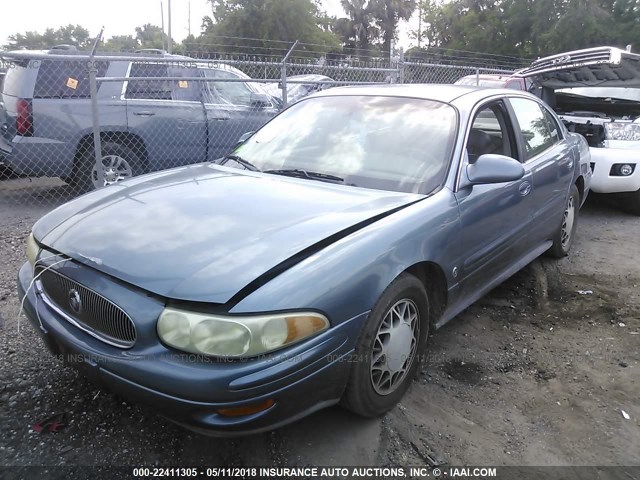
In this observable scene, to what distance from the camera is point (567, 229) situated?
4727 mm

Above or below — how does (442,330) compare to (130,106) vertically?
below

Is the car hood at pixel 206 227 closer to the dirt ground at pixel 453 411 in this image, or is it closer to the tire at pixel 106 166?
the dirt ground at pixel 453 411

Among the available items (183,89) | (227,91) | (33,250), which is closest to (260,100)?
(227,91)

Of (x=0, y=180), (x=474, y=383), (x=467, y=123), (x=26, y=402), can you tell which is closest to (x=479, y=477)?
(x=474, y=383)

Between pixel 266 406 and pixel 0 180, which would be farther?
pixel 0 180

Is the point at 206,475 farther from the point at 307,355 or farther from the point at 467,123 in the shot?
the point at 467,123

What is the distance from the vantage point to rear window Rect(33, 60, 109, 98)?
5.86 m

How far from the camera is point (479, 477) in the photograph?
222 centimetres

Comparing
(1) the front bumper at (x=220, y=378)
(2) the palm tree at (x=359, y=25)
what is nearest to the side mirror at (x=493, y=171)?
(1) the front bumper at (x=220, y=378)

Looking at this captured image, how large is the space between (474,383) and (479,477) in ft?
2.36

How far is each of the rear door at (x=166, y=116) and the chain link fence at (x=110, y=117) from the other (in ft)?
0.04

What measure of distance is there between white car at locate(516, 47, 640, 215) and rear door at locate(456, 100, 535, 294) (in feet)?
8.89

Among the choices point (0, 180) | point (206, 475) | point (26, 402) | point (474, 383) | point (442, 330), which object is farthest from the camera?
point (0, 180)

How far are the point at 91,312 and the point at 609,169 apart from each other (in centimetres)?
591
